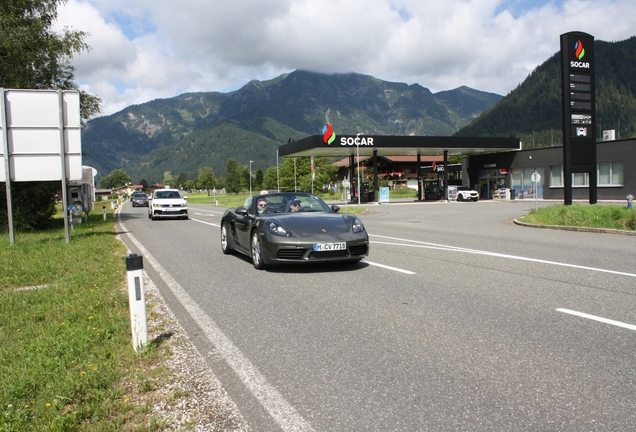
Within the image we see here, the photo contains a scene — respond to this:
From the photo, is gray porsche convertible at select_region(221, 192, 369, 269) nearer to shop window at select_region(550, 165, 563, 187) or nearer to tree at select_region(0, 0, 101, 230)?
tree at select_region(0, 0, 101, 230)

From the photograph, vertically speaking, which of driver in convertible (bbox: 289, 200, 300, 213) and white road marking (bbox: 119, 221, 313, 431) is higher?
driver in convertible (bbox: 289, 200, 300, 213)

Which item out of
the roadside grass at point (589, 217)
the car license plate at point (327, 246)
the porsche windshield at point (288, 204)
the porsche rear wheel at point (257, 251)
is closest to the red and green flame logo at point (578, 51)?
the roadside grass at point (589, 217)

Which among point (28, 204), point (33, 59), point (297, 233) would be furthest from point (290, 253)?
point (33, 59)

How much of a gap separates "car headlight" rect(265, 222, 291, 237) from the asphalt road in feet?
2.32

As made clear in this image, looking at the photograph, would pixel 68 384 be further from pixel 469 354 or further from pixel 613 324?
pixel 613 324

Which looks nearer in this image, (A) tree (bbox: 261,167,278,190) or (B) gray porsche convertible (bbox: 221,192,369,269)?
(B) gray porsche convertible (bbox: 221,192,369,269)

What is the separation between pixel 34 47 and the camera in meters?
21.4

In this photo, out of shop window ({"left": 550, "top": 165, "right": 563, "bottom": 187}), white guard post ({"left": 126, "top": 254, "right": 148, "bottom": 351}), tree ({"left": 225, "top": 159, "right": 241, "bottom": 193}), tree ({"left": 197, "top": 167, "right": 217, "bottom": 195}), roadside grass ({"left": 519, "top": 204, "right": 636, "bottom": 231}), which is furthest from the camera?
tree ({"left": 197, "top": 167, "right": 217, "bottom": 195})

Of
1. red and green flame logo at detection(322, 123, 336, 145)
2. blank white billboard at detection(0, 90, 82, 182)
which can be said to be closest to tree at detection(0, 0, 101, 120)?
blank white billboard at detection(0, 90, 82, 182)

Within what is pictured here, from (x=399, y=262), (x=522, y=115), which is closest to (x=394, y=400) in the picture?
(x=399, y=262)

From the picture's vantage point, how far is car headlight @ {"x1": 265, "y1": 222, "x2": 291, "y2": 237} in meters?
8.41

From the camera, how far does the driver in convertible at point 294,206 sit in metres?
9.74

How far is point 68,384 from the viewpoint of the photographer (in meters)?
3.66

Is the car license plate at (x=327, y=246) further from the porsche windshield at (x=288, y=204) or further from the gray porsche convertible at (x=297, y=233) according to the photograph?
the porsche windshield at (x=288, y=204)
